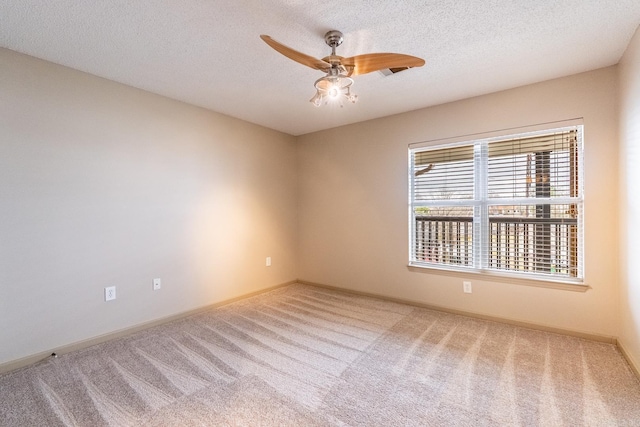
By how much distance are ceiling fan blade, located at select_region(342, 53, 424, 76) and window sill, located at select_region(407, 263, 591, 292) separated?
91.6 inches

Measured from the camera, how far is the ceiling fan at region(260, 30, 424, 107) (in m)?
1.74

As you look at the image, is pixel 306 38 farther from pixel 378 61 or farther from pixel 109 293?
pixel 109 293

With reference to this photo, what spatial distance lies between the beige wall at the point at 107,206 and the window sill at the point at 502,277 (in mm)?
2316

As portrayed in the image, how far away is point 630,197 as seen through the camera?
2148 millimetres

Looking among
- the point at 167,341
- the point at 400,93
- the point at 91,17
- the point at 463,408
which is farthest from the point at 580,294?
the point at 91,17

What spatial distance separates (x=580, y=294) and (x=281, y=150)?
3.88 meters

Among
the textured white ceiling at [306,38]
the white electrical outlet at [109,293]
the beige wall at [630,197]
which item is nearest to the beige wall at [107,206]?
the white electrical outlet at [109,293]

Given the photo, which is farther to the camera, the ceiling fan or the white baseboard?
the white baseboard

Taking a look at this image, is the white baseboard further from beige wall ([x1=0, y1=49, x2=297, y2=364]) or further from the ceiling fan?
the ceiling fan

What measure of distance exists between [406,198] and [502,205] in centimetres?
102

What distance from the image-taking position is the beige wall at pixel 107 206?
2217 mm

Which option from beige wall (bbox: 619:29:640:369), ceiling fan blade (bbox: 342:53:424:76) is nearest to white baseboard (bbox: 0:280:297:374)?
ceiling fan blade (bbox: 342:53:424:76)

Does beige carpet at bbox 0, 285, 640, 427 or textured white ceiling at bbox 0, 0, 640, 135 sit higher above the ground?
textured white ceiling at bbox 0, 0, 640, 135

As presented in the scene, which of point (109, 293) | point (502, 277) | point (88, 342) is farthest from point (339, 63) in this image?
point (88, 342)
